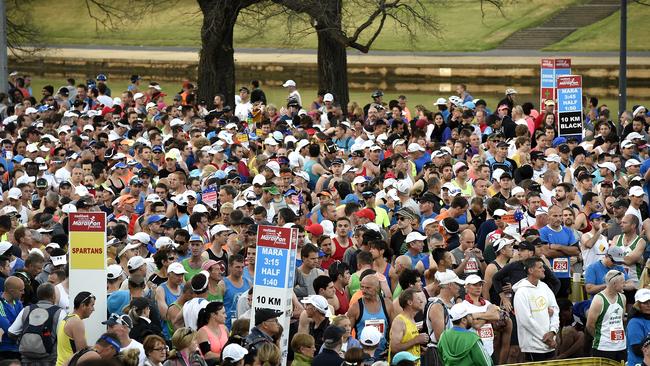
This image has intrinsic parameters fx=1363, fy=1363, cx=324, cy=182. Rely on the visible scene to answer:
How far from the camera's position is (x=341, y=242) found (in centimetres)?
1526

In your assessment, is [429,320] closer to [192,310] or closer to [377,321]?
[377,321]

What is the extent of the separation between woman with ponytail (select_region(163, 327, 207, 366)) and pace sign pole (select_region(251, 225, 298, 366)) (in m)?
0.91

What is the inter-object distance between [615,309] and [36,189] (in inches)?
365

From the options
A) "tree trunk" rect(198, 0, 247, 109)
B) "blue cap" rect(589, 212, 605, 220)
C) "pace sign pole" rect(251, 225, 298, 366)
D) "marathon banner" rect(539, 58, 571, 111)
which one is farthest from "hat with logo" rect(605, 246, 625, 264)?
"tree trunk" rect(198, 0, 247, 109)

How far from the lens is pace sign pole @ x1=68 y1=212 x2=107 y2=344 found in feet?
39.9

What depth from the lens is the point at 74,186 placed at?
19.2 m

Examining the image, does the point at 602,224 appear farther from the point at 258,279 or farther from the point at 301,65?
the point at 301,65

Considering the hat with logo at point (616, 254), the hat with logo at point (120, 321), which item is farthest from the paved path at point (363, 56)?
the hat with logo at point (120, 321)

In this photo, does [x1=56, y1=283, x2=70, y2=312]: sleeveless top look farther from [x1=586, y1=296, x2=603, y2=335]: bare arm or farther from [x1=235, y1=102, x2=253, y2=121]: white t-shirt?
[x1=235, y1=102, x2=253, y2=121]: white t-shirt

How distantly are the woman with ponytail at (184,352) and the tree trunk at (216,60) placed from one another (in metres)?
20.4

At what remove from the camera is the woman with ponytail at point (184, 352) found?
432 inches

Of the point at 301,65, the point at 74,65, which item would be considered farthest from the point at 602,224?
the point at 74,65

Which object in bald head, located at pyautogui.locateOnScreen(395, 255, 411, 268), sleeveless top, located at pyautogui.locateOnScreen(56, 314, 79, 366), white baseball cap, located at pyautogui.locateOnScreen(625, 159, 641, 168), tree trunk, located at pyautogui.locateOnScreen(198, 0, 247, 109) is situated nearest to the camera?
sleeveless top, located at pyautogui.locateOnScreen(56, 314, 79, 366)

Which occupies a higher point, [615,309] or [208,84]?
[208,84]
